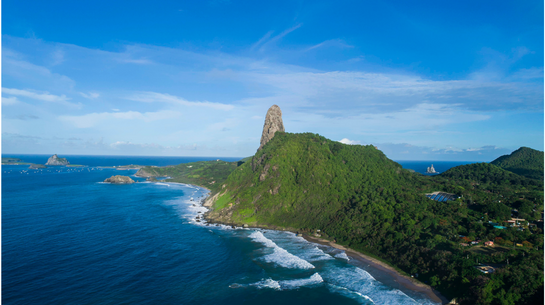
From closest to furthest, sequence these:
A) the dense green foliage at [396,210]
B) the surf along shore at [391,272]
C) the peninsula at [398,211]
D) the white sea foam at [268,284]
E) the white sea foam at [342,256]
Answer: the surf along shore at [391,272] < the dense green foliage at [396,210] < the peninsula at [398,211] < the white sea foam at [268,284] < the white sea foam at [342,256]

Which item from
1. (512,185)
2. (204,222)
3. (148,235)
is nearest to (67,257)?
(148,235)

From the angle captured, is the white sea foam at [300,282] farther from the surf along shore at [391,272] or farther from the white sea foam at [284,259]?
the surf along shore at [391,272]

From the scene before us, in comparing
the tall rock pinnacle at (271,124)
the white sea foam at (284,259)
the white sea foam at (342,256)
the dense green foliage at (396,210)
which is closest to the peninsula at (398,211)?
the dense green foliage at (396,210)

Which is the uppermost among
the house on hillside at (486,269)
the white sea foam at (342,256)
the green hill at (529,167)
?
the green hill at (529,167)

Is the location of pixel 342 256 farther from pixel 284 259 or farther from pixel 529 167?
pixel 529 167

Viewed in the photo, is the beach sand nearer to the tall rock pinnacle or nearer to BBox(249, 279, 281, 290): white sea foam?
BBox(249, 279, 281, 290): white sea foam
